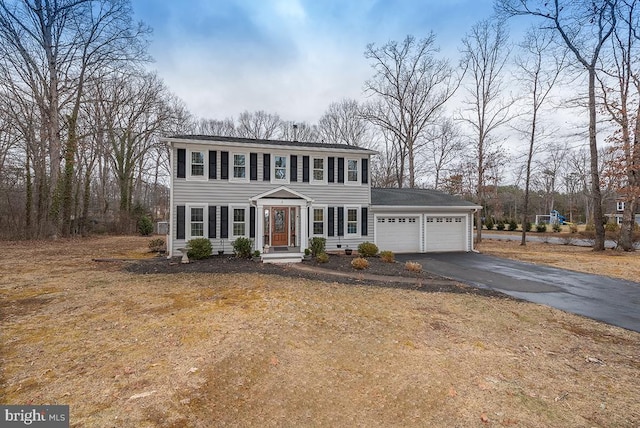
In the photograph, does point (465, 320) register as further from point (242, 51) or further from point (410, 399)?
point (242, 51)

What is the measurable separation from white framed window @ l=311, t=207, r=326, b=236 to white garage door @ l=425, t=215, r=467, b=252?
571cm

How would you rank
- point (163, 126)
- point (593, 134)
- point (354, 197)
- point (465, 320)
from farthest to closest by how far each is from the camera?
point (163, 126) → point (593, 134) → point (354, 197) → point (465, 320)

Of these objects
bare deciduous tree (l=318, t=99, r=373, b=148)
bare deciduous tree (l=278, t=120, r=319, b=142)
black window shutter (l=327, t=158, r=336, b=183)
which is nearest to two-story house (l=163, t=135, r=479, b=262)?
black window shutter (l=327, t=158, r=336, b=183)

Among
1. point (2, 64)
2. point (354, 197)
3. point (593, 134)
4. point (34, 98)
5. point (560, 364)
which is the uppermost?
point (2, 64)

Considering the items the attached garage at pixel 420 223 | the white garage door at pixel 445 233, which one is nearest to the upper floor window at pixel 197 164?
the attached garage at pixel 420 223

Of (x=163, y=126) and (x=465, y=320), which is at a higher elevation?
(x=163, y=126)

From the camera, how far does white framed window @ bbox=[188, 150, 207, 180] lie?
1316 cm

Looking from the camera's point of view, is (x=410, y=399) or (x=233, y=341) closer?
(x=410, y=399)

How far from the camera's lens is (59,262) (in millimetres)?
11820

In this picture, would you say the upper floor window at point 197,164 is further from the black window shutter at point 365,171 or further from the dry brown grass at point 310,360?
the black window shutter at point 365,171

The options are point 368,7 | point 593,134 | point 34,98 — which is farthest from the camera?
point 34,98

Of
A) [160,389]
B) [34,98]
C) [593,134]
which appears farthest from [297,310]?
[34,98]

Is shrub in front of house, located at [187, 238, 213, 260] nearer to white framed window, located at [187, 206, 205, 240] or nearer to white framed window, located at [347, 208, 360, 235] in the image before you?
white framed window, located at [187, 206, 205, 240]

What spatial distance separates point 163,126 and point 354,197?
64.4ft
